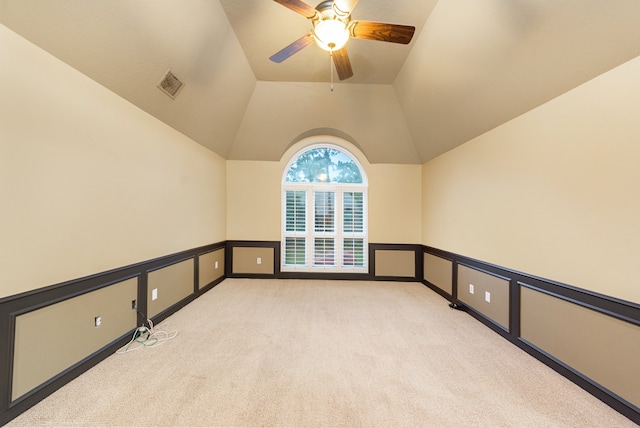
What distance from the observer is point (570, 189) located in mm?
1914

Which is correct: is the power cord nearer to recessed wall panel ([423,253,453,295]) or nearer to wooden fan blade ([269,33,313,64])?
wooden fan blade ([269,33,313,64])

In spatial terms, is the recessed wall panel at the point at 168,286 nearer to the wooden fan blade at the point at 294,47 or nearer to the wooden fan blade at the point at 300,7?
the wooden fan blade at the point at 294,47

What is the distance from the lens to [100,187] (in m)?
2.04

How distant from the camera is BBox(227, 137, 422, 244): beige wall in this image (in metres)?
4.73

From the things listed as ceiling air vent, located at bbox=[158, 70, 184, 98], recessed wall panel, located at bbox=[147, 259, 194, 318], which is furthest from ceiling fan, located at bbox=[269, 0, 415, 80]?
recessed wall panel, located at bbox=[147, 259, 194, 318]

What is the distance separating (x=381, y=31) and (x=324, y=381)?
112 inches

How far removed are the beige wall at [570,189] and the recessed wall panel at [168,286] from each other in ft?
12.9

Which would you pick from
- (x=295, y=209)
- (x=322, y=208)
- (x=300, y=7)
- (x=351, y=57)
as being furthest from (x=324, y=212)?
(x=300, y=7)

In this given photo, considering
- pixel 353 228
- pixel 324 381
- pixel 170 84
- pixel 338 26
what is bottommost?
pixel 324 381

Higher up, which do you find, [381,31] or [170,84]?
[381,31]

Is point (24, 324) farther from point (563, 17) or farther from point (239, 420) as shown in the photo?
point (563, 17)

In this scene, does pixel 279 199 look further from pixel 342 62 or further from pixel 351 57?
pixel 342 62

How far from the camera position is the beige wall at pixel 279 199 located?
186 inches

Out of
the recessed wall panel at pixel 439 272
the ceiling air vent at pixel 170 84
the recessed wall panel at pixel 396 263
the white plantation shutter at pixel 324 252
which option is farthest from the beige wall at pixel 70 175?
the recessed wall panel at pixel 439 272
